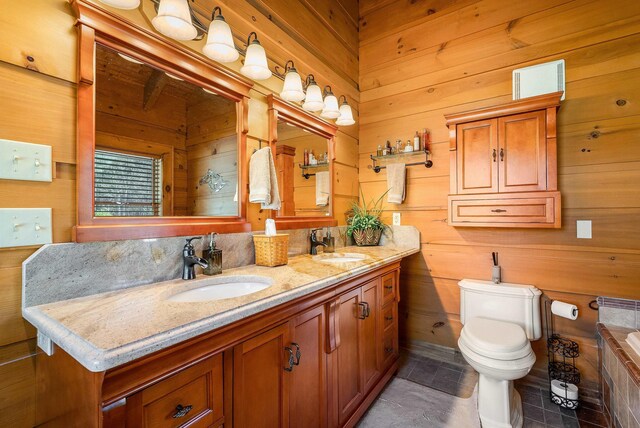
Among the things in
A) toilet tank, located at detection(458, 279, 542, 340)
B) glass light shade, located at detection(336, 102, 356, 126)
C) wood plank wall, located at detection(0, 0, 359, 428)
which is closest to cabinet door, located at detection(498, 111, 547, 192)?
toilet tank, located at detection(458, 279, 542, 340)

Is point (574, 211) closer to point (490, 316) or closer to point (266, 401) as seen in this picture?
point (490, 316)

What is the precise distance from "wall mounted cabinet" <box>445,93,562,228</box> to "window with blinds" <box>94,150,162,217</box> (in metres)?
1.92

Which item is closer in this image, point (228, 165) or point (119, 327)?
point (119, 327)

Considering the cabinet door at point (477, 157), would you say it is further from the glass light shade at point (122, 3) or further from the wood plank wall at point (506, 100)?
the glass light shade at point (122, 3)

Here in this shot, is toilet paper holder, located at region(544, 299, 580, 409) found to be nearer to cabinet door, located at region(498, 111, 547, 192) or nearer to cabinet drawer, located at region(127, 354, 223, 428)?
cabinet door, located at region(498, 111, 547, 192)

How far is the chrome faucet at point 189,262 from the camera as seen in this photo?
1.23 meters

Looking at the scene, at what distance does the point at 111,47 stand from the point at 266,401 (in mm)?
1404

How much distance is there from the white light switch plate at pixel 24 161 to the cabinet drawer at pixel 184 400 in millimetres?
761

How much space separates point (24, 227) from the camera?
890 mm

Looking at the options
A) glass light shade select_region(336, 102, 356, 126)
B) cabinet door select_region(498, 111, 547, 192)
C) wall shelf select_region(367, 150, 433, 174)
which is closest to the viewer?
cabinet door select_region(498, 111, 547, 192)

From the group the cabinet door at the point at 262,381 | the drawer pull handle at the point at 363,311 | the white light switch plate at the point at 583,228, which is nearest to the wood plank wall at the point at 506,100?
the white light switch plate at the point at 583,228

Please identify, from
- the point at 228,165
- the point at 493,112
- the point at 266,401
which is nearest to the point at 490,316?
the point at 493,112

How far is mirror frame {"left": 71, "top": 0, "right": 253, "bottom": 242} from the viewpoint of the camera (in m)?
1.00

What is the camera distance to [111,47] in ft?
3.58
